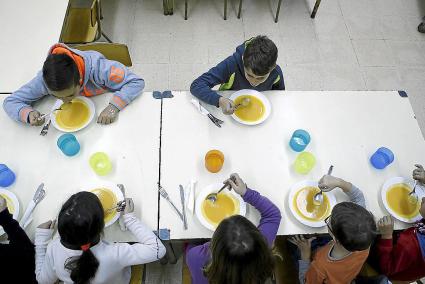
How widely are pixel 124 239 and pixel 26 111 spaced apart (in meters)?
0.87

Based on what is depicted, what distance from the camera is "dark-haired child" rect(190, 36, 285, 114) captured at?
1828 mm

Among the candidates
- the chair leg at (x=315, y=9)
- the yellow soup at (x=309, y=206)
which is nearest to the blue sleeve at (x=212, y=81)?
the yellow soup at (x=309, y=206)

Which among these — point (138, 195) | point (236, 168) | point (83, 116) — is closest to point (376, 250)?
point (236, 168)

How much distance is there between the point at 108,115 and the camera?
1894 mm

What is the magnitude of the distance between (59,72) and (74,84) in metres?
0.10

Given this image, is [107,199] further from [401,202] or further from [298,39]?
[298,39]

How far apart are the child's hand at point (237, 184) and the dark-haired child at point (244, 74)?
1.32ft

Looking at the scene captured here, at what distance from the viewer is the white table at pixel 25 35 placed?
2.17 metres

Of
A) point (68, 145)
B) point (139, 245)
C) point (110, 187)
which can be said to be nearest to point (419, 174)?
point (139, 245)

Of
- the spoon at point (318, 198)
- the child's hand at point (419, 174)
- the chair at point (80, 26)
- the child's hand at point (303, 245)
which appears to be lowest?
the child's hand at point (303, 245)

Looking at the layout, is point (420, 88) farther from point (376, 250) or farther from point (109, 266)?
point (109, 266)

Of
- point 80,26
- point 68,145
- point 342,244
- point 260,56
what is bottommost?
point 342,244

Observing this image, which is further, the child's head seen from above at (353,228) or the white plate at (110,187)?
the white plate at (110,187)

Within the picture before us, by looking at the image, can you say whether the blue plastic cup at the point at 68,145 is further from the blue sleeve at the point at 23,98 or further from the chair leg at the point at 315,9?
the chair leg at the point at 315,9
